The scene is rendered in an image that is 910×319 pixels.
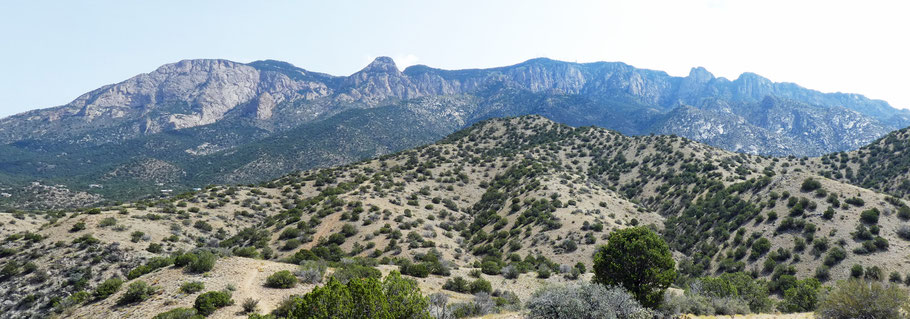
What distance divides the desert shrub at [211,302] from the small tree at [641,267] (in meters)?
16.5

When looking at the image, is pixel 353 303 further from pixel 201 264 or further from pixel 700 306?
pixel 700 306

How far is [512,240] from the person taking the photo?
42.3 m

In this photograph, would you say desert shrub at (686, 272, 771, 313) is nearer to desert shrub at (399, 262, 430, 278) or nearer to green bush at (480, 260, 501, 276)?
green bush at (480, 260, 501, 276)

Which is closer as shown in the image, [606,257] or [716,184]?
[606,257]

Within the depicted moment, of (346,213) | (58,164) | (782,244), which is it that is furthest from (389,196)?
(58,164)

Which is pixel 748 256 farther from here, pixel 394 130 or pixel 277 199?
pixel 394 130

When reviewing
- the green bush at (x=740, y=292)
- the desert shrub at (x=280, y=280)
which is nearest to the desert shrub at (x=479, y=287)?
the desert shrub at (x=280, y=280)

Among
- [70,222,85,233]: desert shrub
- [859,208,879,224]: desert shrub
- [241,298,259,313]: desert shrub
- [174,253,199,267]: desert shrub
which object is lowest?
[70,222,85,233]: desert shrub

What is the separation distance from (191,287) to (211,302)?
252cm

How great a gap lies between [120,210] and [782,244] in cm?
6877

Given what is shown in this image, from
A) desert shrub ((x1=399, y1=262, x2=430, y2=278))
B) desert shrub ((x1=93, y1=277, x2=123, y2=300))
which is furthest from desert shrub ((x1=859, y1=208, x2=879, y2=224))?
desert shrub ((x1=93, y1=277, x2=123, y2=300))

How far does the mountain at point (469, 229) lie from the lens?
24844 millimetres

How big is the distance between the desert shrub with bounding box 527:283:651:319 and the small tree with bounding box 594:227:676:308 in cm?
187

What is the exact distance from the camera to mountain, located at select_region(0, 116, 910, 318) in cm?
2484
